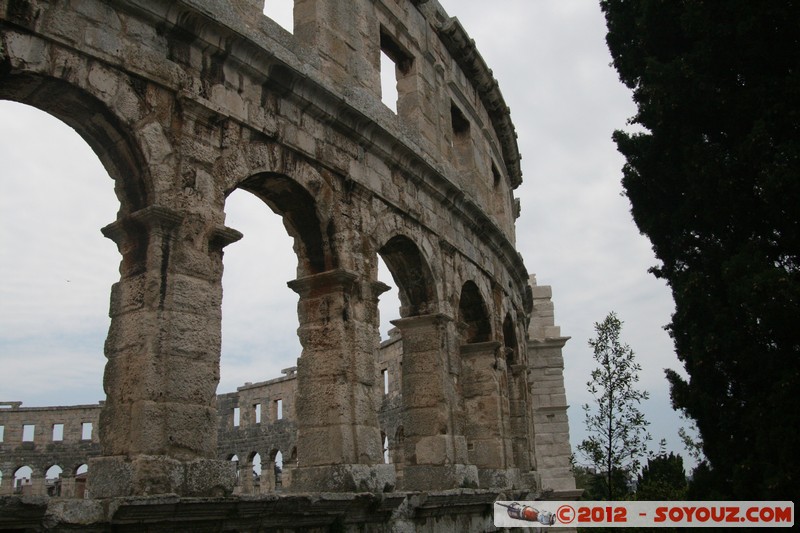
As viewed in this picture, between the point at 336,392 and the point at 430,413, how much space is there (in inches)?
85.6

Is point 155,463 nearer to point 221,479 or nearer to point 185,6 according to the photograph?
point 221,479

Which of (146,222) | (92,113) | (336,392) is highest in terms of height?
(92,113)

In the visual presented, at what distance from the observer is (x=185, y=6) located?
5.94 m

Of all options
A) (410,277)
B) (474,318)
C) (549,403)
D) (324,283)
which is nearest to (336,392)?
(324,283)

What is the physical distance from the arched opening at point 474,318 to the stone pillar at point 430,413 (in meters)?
1.80

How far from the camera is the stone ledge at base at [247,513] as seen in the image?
4348 millimetres

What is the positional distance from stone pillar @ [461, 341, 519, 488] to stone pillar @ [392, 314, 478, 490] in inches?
54.6

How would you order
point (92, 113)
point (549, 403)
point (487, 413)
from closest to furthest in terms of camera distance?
point (92, 113)
point (487, 413)
point (549, 403)

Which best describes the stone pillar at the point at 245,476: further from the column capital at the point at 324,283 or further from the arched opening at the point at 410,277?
the column capital at the point at 324,283

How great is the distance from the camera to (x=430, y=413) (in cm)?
878

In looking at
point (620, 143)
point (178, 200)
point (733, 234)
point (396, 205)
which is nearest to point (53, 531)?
point (178, 200)

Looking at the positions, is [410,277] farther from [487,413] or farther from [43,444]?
[43,444]

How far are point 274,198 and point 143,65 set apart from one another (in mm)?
1958

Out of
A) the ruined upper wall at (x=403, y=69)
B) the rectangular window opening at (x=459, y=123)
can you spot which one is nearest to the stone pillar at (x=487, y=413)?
the ruined upper wall at (x=403, y=69)
